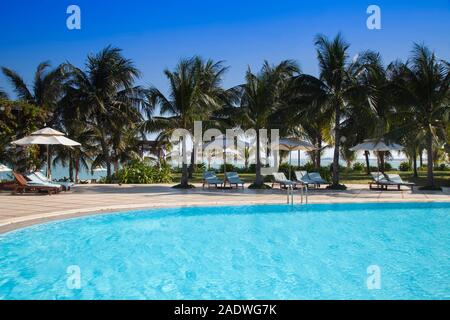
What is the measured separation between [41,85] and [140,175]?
8.05 meters

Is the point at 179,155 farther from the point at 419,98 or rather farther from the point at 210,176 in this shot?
the point at 419,98

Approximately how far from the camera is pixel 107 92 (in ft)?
73.2

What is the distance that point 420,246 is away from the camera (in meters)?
7.57

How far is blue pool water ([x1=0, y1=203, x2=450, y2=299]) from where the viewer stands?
16.8ft

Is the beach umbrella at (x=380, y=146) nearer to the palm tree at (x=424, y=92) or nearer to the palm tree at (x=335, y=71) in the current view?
the palm tree at (x=424, y=92)

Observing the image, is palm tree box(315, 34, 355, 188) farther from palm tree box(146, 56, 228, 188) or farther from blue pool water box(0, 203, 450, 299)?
blue pool water box(0, 203, 450, 299)

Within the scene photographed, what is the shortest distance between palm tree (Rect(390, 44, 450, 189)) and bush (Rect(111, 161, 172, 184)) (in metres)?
12.5

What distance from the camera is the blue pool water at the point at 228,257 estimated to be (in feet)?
16.8

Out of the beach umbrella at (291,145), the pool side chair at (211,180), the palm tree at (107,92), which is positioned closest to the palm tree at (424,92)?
the beach umbrella at (291,145)

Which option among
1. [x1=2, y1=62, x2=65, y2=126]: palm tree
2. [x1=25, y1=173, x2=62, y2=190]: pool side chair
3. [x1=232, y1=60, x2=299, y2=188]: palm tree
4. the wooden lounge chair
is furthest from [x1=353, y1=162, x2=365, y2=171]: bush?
the wooden lounge chair

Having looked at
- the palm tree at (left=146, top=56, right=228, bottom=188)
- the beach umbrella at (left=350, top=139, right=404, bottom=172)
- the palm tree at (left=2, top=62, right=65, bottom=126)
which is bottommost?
the beach umbrella at (left=350, top=139, right=404, bottom=172)

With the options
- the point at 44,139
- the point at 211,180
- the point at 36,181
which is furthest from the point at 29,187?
the point at 211,180

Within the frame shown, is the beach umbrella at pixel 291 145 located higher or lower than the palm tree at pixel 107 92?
lower

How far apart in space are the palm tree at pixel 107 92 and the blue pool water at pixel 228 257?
13294 mm
